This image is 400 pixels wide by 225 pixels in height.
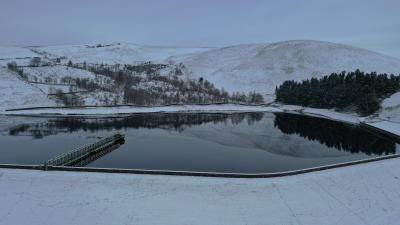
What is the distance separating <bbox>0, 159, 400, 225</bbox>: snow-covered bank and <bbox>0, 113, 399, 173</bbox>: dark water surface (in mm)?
6590

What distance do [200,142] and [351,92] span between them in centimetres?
4056

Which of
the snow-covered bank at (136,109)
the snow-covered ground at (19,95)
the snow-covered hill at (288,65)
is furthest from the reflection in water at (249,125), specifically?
the snow-covered hill at (288,65)

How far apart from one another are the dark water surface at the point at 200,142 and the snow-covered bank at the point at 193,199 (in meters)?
6.59

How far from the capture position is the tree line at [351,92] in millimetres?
71000

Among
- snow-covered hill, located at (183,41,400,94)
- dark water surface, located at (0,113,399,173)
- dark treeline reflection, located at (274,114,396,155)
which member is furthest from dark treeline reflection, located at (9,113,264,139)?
snow-covered hill, located at (183,41,400,94)

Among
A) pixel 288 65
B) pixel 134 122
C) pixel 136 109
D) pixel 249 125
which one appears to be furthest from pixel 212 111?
pixel 288 65

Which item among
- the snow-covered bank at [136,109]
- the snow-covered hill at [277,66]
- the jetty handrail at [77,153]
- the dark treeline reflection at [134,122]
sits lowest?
the dark treeline reflection at [134,122]

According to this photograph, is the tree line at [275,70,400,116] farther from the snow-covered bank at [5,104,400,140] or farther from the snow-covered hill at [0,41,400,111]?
the snow-covered hill at [0,41,400,111]

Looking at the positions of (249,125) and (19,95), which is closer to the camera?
(249,125)

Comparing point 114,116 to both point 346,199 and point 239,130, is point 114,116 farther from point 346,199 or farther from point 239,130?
point 346,199

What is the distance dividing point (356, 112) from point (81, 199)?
62308 mm

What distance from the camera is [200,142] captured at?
4862cm

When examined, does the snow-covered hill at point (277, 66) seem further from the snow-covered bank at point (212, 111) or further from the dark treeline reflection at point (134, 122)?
the dark treeline reflection at point (134, 122)

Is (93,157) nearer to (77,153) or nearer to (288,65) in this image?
(77,153)
